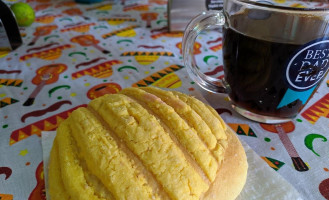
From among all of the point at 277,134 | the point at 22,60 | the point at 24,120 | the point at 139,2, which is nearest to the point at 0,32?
the point at 22,60

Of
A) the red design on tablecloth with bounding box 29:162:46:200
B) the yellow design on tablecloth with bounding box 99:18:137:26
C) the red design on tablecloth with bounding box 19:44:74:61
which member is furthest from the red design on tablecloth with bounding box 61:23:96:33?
the red design on tablecloth with bounding box 29:162:46:200

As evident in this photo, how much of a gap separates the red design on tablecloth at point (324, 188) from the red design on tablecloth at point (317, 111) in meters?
0.23

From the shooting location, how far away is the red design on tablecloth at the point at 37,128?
2.27 feet

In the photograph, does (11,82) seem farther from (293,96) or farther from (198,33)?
(293,96)

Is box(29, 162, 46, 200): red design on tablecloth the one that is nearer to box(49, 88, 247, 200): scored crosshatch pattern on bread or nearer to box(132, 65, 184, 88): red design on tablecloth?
box(49, 88, 247, 200): scored crosshatch pattern on bread

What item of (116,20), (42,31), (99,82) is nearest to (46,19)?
(42,31)

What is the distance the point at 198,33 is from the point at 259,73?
0.19 meters

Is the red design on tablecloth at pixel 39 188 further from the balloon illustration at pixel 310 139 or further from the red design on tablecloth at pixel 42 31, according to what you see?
the red design on tablecloth at pixel 42 31

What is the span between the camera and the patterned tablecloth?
609 millimetres

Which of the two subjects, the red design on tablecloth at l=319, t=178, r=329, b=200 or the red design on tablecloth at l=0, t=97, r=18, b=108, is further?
the red design on tablecloth at l=0, t=97, r=18, b=108

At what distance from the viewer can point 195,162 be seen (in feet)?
1.65

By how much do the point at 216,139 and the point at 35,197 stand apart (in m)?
0.39

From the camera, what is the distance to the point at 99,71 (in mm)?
1018

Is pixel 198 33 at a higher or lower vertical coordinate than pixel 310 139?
higher
